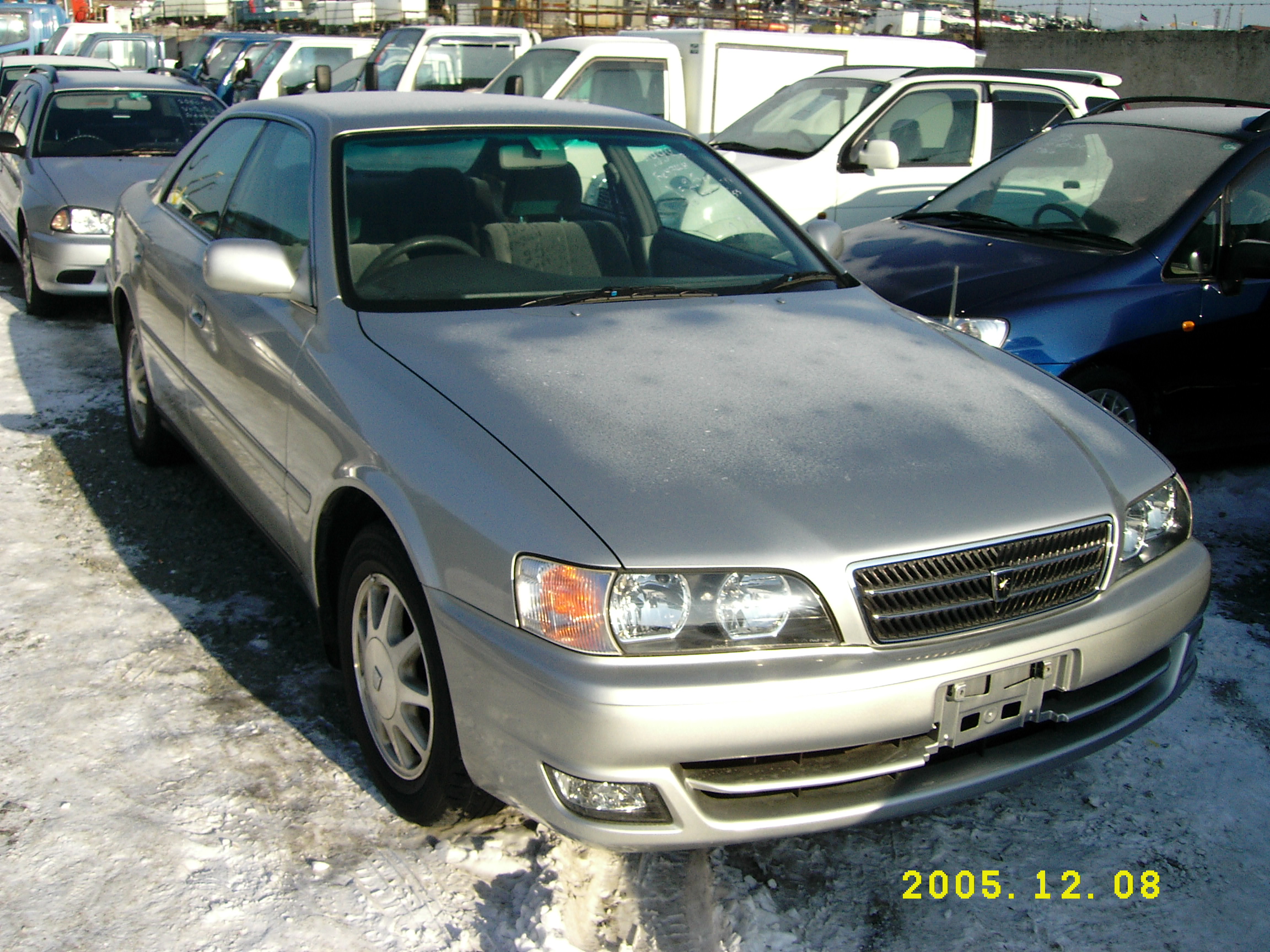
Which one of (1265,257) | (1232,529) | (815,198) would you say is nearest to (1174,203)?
(1265,257)

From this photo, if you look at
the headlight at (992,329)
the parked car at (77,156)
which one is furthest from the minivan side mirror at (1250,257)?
the parked car at (77,156)

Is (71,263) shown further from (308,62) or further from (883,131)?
(308,62)

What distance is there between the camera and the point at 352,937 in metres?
2.42

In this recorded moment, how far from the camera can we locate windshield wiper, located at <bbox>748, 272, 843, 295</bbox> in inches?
139

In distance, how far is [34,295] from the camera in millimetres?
7859

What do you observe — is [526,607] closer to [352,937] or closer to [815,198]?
[352,937]

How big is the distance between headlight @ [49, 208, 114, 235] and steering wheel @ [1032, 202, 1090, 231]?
547 centimetres

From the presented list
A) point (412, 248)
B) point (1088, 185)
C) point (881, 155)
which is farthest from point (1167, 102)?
point (412, 248)


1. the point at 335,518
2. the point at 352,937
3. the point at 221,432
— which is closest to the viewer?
the point at 352,937

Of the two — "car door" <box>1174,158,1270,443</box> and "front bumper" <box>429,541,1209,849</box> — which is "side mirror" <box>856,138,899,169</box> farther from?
"front bumper" <box>429,541,1209,849</box>

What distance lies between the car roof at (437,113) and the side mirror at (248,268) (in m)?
0.50

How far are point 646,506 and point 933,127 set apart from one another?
6911 millimetres

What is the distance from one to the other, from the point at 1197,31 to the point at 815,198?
1113cm

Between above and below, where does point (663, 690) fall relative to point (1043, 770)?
above
